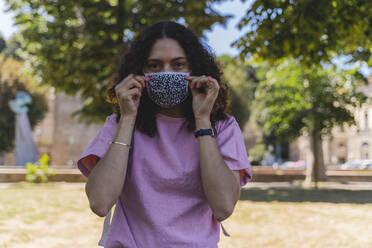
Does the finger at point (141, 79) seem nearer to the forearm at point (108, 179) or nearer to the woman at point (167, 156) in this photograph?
the woman at point (167, 156)

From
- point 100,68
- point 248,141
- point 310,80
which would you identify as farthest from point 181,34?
point 248,141

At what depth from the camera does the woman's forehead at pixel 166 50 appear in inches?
69.2

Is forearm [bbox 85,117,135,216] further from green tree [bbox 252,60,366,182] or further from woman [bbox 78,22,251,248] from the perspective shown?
green tree [bbox 252,60,366,182]

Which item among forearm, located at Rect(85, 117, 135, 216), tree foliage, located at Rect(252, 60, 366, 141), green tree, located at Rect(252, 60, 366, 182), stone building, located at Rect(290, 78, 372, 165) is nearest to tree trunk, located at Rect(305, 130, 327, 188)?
green tree, located at Rect(252, 60, 366, 182)

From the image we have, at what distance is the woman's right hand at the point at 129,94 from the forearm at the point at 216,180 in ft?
1.03

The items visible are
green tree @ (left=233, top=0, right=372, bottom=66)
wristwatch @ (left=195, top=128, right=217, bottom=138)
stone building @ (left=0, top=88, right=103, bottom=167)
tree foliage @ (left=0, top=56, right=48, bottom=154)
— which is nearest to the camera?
wristwatch @ (left=195, top=128, right=217, bottom=138)

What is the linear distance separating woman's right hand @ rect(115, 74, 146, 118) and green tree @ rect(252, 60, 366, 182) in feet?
47.4

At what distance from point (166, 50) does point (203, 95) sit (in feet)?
0.86

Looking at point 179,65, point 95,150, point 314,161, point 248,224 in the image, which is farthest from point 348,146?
point 95,150

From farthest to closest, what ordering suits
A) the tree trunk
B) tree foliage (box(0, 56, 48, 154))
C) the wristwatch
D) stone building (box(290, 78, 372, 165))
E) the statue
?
stone building (box(290, 78, 372, 165)), tree foliage (box(0, 56, 48, 154)), the statue, the tree trunk, the wristwatch

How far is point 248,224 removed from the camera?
7.21m

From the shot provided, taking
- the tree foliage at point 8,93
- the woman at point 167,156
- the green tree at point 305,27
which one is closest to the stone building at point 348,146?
the tree foliage at point 8,93

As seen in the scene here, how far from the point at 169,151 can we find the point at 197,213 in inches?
10.5

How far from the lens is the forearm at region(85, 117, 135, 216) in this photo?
5.14 ft
